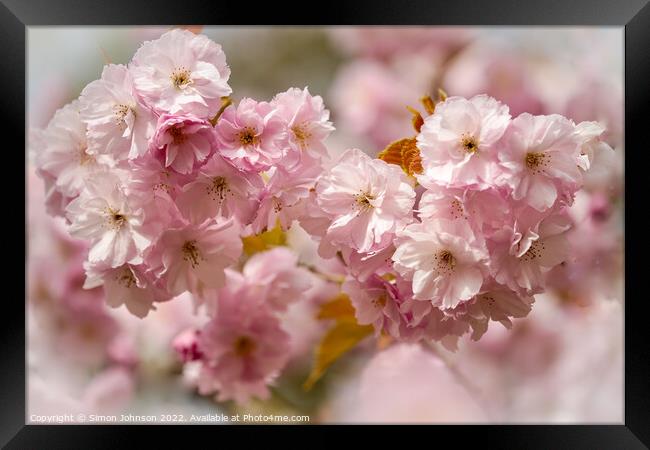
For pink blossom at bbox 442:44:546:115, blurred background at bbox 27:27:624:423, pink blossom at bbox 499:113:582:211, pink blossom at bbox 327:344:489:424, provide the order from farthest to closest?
pink blossom at bbox 442:44:546:115
pink blossom at bbox 327:344:489:424
blurred background at bbox 27:27:624:423
pink blossom at bbox 499:113:582:211

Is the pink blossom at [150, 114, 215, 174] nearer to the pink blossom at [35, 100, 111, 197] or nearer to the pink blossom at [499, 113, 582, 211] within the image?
the pink blossom at [35, 100, 111, 197]

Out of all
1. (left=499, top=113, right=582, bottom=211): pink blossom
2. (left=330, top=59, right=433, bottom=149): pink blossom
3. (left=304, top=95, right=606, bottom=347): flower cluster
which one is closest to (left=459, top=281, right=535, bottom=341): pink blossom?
(left=304, top=95, right=606, bottom=347): flower cluster

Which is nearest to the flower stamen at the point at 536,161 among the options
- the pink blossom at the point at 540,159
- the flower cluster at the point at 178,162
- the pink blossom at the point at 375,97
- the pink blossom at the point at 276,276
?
the pink blossom at the point at 540,159

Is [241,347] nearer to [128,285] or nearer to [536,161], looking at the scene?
[128,285]

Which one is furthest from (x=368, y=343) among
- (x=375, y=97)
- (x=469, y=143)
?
(x=469, y=143)

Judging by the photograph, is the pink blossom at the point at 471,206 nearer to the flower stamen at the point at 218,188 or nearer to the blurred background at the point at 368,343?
the flower stamen at the point at 218,188
